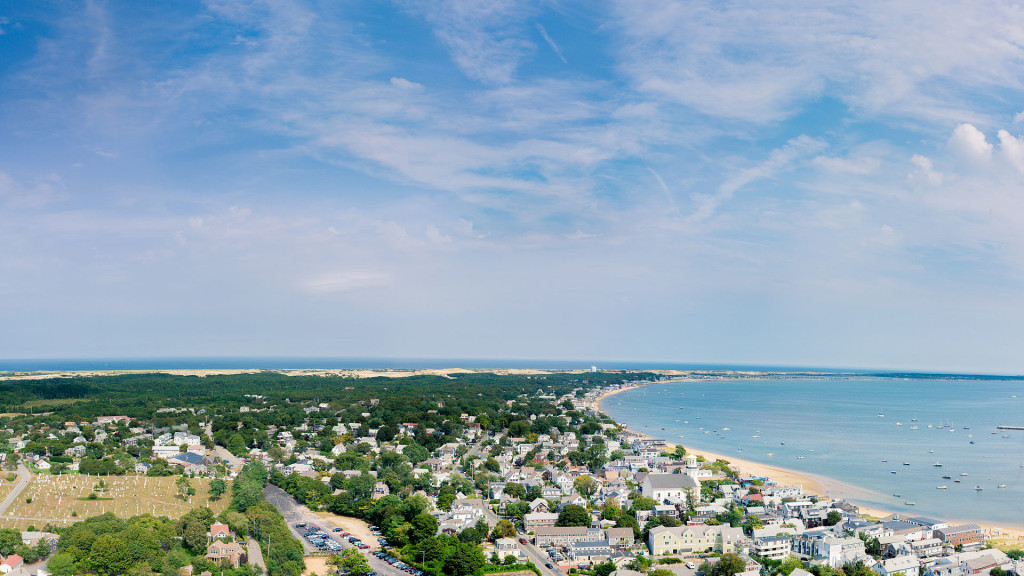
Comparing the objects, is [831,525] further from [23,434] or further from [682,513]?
[23,434]

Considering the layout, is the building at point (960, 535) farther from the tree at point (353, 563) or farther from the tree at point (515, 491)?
the tree at point (353, 563)

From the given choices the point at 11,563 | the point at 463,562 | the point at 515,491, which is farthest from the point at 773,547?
the point at 11,563

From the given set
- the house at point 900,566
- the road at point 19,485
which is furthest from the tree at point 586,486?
the road at point 19,485

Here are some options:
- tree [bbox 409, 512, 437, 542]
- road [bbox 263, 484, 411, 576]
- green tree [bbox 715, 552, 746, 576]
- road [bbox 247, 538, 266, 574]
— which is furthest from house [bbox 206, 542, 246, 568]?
green tree [bbox 715, 552, 746, 576]

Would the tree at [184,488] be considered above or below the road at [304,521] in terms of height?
above

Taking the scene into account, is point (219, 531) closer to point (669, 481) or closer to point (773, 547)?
point (669, 481)

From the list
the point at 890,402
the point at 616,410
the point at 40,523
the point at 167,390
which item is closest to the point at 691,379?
the point at 890,402

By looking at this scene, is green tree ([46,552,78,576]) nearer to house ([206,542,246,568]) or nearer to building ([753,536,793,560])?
house ([206,542,246,568])
